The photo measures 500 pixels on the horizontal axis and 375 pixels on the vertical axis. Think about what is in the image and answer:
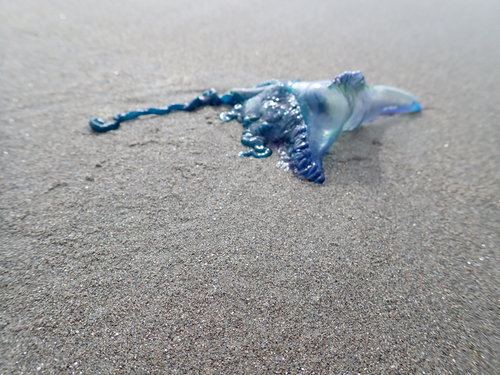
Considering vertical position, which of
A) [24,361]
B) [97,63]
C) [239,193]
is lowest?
[24,361]

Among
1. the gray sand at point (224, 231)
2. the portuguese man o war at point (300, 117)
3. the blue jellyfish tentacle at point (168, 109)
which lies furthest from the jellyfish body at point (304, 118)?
the blue jellyfish tentacle at point (168, 109)

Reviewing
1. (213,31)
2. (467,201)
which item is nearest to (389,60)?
(213,31)

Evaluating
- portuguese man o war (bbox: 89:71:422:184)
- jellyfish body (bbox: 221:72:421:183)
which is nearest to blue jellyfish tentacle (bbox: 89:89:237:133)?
portuguese man o war (bbox: 89:71:422:184)

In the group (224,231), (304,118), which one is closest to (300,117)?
(304,118)

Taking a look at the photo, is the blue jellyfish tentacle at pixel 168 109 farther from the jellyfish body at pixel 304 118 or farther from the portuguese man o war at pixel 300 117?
the jellyfish body at pixel 304 118

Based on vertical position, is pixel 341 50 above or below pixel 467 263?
above

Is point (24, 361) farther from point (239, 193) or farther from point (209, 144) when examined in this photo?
point (209, 144)

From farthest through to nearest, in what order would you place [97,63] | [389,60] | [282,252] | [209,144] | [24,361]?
[389,60]
[97,63]
[209,144]
[282,252]
[24,361]
